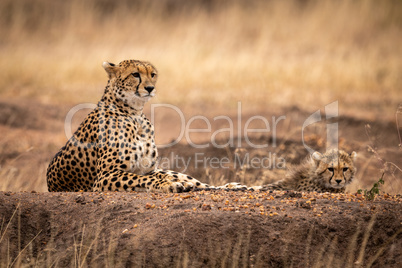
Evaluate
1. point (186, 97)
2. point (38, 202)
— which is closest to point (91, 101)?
point (186, 97)

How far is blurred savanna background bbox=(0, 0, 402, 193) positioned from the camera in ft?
29.4

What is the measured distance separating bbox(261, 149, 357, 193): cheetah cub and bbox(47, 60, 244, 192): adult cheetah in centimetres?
98

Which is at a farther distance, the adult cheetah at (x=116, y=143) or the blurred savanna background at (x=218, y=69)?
the blurred savanna background at (x=218, y=69)

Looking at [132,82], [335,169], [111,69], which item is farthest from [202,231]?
[335,169]

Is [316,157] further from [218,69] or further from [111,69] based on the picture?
[218,69]

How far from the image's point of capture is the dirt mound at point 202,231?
4.02 meters

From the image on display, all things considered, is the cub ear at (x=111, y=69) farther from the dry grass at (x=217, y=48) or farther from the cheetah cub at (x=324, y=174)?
the dry grass at (x=217, y=48)

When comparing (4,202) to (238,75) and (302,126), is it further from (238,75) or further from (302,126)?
(238,75)

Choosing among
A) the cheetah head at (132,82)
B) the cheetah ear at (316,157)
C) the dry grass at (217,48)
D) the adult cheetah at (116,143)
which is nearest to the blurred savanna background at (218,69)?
the dry grass at (217,48)

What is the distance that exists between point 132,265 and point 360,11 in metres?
16.0

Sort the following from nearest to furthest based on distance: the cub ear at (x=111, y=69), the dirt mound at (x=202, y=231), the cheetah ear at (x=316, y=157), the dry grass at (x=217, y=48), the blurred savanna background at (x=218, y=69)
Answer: the dirt mound at (x=202, y=231) < the cub ear at (x=111, y=69) < the cheetah ear at (x=316, y=157) < the blurred savanna background at (x=218, y=69) < the dry grass at (x=217, y=48)

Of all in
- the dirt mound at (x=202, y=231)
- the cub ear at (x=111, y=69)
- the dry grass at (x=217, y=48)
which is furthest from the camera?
the dry grass at (x=217, y=48)

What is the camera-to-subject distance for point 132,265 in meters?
3.94

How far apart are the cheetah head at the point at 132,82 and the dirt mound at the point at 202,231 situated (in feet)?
4.19
